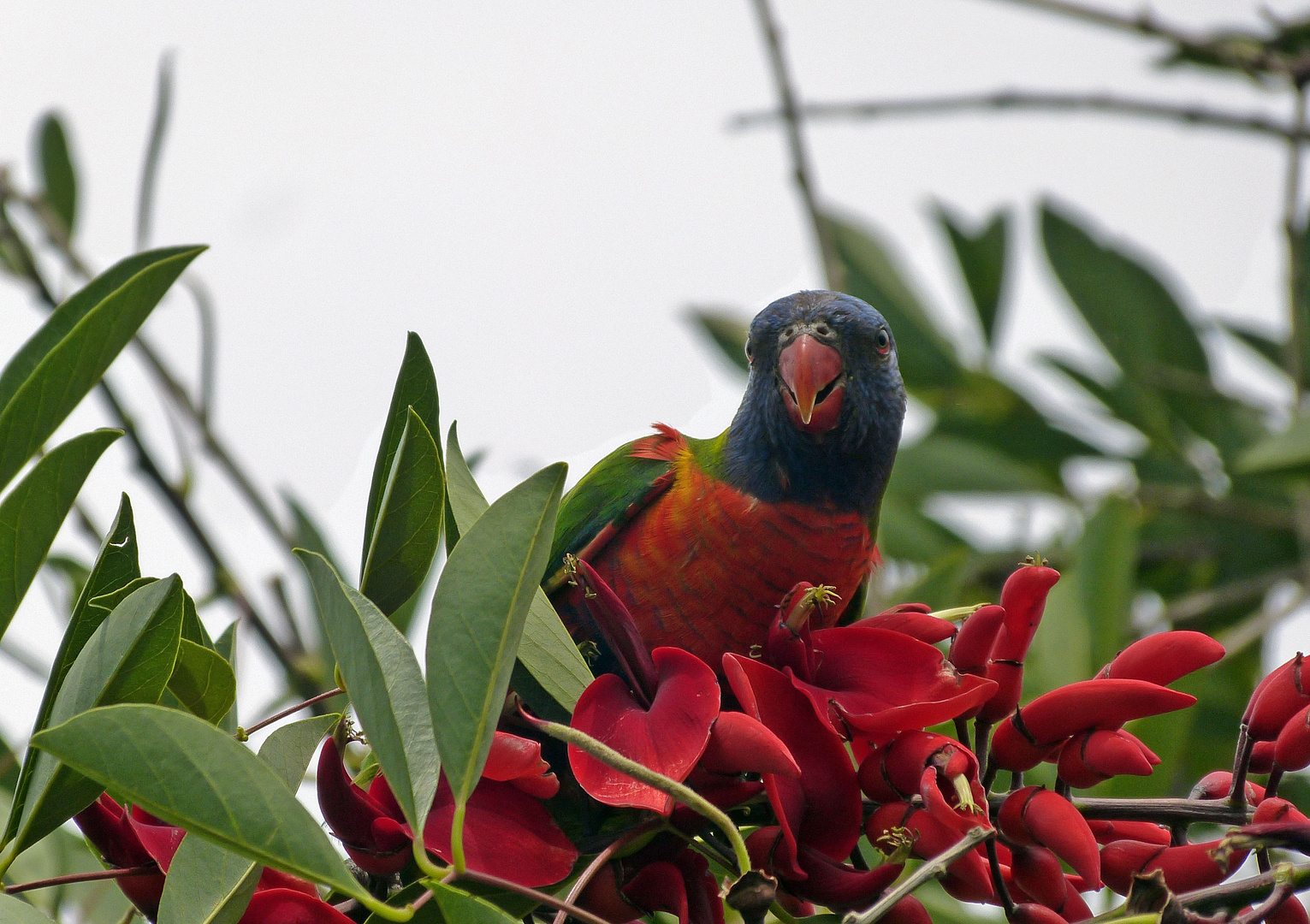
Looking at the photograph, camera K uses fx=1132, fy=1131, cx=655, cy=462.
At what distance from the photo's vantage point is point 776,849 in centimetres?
100

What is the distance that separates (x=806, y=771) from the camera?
1.04m

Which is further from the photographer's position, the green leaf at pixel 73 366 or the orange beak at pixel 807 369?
the orange beak at pixel 807 369

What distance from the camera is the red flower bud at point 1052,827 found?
93 cm

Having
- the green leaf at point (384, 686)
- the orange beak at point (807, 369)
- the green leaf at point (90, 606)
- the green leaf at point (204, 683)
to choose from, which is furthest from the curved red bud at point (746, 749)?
the orange beak at point (807, 369)

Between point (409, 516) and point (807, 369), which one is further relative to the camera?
point (807, 369)

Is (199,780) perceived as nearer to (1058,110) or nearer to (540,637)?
(540,637)

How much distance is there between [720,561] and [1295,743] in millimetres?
896

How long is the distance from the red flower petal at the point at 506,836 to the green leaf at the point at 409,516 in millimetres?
203

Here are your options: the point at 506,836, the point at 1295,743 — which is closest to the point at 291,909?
the point at 506,836

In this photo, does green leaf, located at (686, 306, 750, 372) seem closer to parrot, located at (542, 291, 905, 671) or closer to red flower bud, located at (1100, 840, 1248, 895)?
parrot, located at (542, 291, 905, 671)

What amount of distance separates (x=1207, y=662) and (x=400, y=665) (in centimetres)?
75

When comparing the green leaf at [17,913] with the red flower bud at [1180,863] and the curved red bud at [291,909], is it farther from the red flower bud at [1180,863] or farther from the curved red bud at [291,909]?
the red flower bud at [1180,863]

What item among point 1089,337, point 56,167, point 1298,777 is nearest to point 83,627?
point 56,167

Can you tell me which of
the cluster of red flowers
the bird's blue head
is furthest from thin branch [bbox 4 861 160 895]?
the bird's blue head
